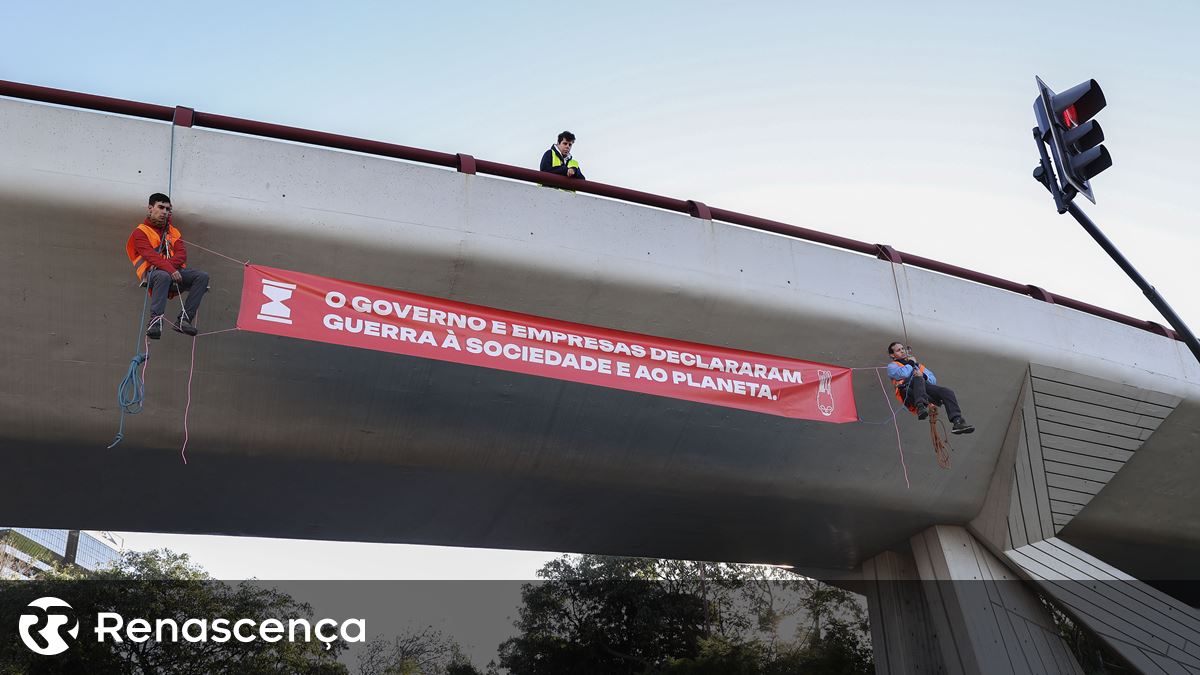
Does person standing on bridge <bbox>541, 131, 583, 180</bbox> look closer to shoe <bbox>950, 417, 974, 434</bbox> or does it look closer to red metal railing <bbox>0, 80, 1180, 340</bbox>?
red metal railing <bbox>0, 80, 1180, 340</bbox>

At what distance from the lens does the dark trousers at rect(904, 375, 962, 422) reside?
10.1 meters

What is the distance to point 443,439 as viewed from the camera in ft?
36.8

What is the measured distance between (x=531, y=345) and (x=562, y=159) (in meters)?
3.86

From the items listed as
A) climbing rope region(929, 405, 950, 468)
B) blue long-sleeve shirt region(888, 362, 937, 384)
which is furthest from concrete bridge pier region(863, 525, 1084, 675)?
blue long-sleeve shirt region(888, 362, 937, 384)

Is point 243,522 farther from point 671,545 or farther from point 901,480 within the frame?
point 901,480

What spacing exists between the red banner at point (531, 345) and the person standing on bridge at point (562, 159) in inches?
127

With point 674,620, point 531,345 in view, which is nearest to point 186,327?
point 531,345

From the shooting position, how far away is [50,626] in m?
19.9

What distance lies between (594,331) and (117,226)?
15.5ft

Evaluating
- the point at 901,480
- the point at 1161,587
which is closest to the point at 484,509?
the point at 901,480

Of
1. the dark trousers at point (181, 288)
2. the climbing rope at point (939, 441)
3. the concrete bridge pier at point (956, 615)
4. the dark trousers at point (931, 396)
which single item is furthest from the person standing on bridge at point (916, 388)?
the dark trousers at point (181, 288)

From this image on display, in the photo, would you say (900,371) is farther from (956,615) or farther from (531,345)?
(956,615)

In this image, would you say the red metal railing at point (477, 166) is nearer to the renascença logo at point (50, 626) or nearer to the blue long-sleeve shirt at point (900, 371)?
the blue long-sleeve shirt at point (900, 371)

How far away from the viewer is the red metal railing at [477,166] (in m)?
8.76
